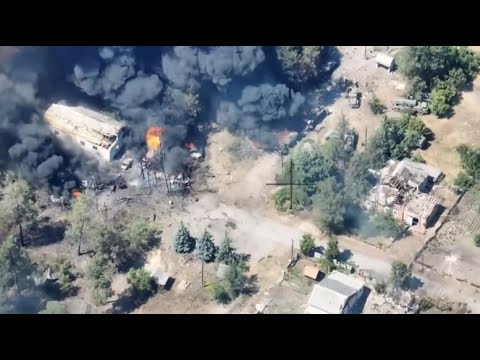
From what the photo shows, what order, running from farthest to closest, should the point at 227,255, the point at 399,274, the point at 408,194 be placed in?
the point at 408,194 → the point at 227,255 → the point at 399,274

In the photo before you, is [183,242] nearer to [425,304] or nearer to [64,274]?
[64,274]

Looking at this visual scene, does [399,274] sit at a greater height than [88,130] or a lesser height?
lesser

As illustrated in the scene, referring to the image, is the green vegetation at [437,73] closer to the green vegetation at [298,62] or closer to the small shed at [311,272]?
the green vegetation at [298,62]

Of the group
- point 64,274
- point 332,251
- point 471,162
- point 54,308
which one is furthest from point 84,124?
point 471,162

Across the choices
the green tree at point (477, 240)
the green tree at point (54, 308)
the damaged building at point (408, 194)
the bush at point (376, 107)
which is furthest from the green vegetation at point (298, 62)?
the green tree at point (54, 308)

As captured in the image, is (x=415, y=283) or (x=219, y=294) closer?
(x=219, y=294)

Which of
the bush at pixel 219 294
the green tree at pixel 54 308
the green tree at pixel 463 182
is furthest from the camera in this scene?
the green tree at pixel 463 182

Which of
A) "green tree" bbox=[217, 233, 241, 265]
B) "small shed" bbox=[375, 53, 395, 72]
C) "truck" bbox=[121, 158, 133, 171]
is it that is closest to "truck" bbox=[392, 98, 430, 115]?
"small shed" bbox=[375, 53, 395, 72]

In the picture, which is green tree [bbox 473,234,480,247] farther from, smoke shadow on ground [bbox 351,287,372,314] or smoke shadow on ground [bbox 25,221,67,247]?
smoke shadow on ground [bbox 25,221,67,247]
